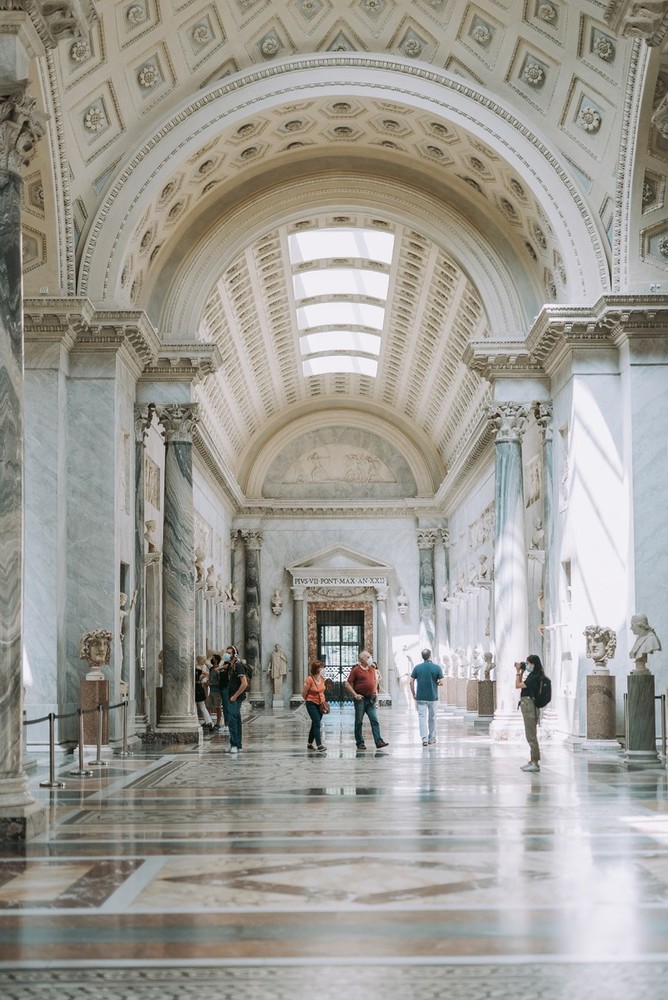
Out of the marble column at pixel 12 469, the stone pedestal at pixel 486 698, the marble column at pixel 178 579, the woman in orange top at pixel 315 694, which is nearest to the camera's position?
the marble column at pixel 12 469

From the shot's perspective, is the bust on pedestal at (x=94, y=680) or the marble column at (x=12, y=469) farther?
the bust on pedestal at (x=94, y=680)

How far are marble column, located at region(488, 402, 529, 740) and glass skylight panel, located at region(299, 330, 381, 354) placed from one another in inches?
654

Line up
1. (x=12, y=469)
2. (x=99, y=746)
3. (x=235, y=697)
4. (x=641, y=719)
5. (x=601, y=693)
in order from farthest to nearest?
(x=235, y=697)
(x=601, y=693)
(x=99, y=746)
(x=641, y=719)
(x=12, y=469)

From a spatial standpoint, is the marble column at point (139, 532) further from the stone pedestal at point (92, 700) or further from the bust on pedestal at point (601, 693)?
the bust on pedestal at point (601, 693)

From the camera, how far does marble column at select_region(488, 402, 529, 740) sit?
899 inches

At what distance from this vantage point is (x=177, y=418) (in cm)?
2325

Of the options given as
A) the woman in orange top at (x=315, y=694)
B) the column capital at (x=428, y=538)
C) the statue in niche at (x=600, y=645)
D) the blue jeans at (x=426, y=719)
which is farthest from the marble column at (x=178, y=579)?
the column capital at (x=428, y=538)

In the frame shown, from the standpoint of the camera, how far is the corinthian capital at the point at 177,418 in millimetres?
23219

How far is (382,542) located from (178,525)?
81.8 ft

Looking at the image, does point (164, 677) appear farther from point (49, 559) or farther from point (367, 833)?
point (367, 833)

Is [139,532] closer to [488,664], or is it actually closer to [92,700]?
[92,700]

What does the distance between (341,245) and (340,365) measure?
36.9ft

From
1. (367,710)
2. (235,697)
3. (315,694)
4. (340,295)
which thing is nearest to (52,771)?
(235,697)

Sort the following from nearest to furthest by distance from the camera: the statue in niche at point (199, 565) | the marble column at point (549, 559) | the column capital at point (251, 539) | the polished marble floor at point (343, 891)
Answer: the polished marble floor at point (343, 891) < the marble column at point (549, 559) < the statue in niche at point (199, 565) < the column capital at point (251, 539)
